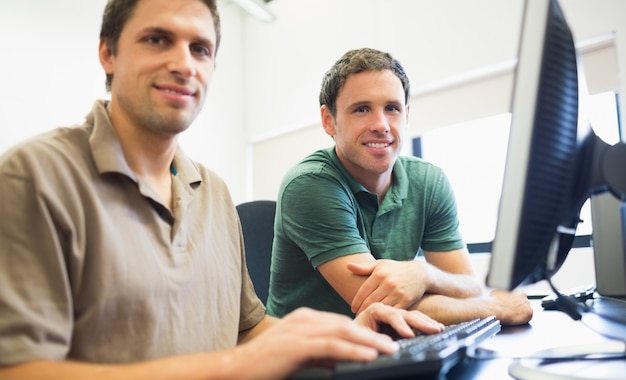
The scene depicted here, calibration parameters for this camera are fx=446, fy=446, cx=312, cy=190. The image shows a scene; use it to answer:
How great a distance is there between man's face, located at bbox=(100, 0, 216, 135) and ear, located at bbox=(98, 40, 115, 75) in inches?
0.8

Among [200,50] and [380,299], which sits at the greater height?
[200,50]

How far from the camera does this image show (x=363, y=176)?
4.91 ft

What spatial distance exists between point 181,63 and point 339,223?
1.94 feet

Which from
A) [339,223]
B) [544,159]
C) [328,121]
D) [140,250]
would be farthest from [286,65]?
[544,159]

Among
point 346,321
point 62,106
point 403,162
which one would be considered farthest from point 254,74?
point 346,321

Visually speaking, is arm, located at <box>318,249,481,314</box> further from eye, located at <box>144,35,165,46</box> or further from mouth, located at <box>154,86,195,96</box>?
eye, located at <box>144,35,165,46</box>

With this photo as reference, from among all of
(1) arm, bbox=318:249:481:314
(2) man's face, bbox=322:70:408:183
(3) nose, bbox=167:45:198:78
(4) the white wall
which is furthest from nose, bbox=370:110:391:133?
(4) the white wall

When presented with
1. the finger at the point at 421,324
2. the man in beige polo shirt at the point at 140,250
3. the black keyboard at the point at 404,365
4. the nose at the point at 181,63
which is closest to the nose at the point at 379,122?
the man in beige polo shirt at the point at 140,250

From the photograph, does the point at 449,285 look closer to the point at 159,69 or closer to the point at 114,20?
the point at 159,69

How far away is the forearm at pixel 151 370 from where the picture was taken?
52 centimetres

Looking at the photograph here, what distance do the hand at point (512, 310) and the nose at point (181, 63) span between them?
2.80 ft

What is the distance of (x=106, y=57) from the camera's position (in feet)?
3.29

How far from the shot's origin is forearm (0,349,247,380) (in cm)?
52

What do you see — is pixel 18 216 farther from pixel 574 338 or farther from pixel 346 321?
pixel 574 338
